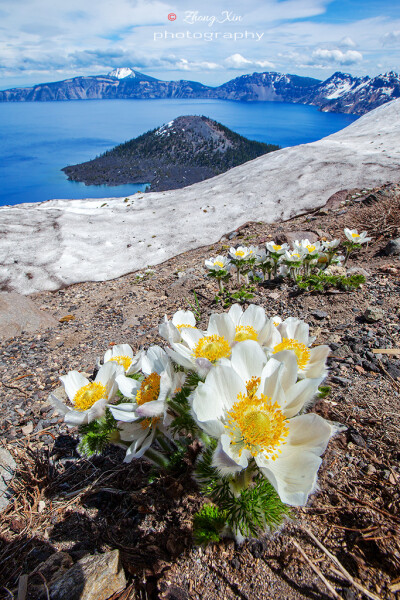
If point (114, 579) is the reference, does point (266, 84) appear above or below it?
above

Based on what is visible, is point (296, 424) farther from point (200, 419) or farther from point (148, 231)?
point (148, 231)

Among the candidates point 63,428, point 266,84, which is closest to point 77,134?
point 63,428

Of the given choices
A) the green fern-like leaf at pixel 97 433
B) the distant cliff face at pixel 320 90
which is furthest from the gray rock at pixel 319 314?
the distant cliff face at pixel 320 90

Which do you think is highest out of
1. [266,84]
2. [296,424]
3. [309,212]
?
[266,84]

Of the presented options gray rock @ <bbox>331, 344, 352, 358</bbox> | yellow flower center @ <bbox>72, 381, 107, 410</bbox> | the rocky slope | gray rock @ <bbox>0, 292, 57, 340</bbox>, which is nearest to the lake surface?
the rocky slope

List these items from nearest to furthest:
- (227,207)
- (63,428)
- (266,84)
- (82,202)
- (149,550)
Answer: (149,550) < (63,428) < (227,207) < (82,202) < (266,84)

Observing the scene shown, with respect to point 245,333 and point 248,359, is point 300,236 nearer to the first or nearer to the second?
point 245,333

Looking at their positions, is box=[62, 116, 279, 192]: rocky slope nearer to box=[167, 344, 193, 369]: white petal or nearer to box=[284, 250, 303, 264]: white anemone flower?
box=[284, 250, 303, 264]: white anemone flower

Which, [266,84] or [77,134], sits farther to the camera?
[266,84]
